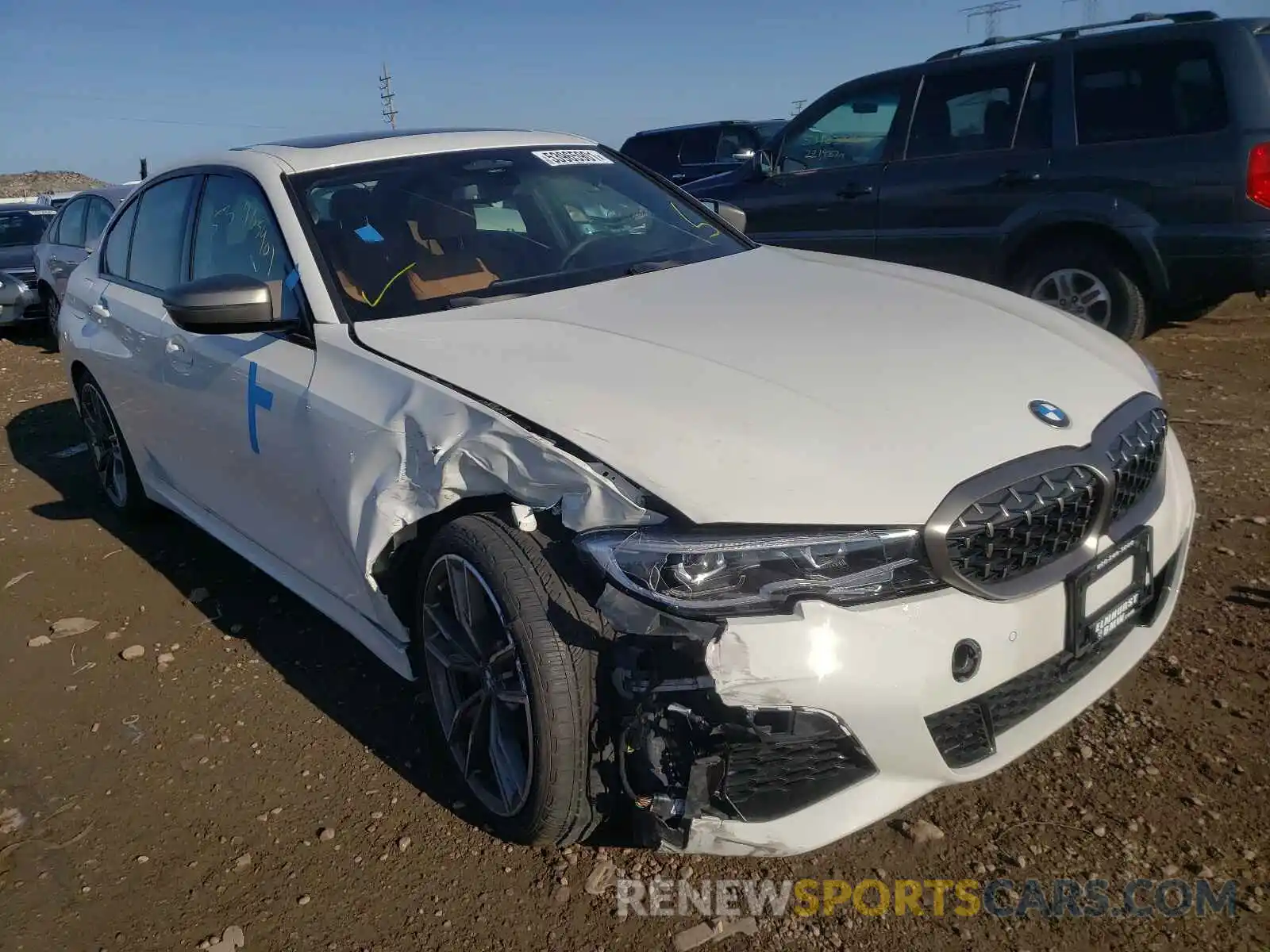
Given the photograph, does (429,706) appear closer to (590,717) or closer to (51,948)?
(590,717)

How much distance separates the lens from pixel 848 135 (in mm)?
7402

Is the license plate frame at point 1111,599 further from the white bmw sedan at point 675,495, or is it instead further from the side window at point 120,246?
the side window at point 120,246

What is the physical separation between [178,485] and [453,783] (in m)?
2.02

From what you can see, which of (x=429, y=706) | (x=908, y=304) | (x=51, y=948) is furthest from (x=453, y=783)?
(x=908, y=304)

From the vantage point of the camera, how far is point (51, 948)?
2.44 meters

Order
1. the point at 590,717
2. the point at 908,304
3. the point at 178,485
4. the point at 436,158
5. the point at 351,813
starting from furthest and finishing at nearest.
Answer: the point at 178,485
the point at 436,158
the point at 908,304
the point at 351,813
the point at 590,717

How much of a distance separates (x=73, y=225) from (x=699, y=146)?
7.59m

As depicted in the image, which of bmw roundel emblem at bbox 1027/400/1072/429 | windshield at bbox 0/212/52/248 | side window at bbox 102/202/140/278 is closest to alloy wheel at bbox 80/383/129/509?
side window at bbox 102/202/140/278

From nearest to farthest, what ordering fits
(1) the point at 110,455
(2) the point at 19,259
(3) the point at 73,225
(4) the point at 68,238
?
(1) the point at 110,455 → (3) the point at 73,225 → (4) the point at 68,238 → (2) the point at 19,259

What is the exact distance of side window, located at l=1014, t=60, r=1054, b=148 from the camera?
6371 mm

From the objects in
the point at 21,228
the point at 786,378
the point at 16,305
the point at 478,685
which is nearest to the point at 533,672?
the point at 478,685

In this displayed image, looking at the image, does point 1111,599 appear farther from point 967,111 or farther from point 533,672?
point 967,111

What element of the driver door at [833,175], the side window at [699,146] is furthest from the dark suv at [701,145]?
the driver door at [833,175]

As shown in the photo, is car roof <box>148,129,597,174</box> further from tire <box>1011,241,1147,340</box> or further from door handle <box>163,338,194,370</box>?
tire <box>1011,241,1147,340</box>
